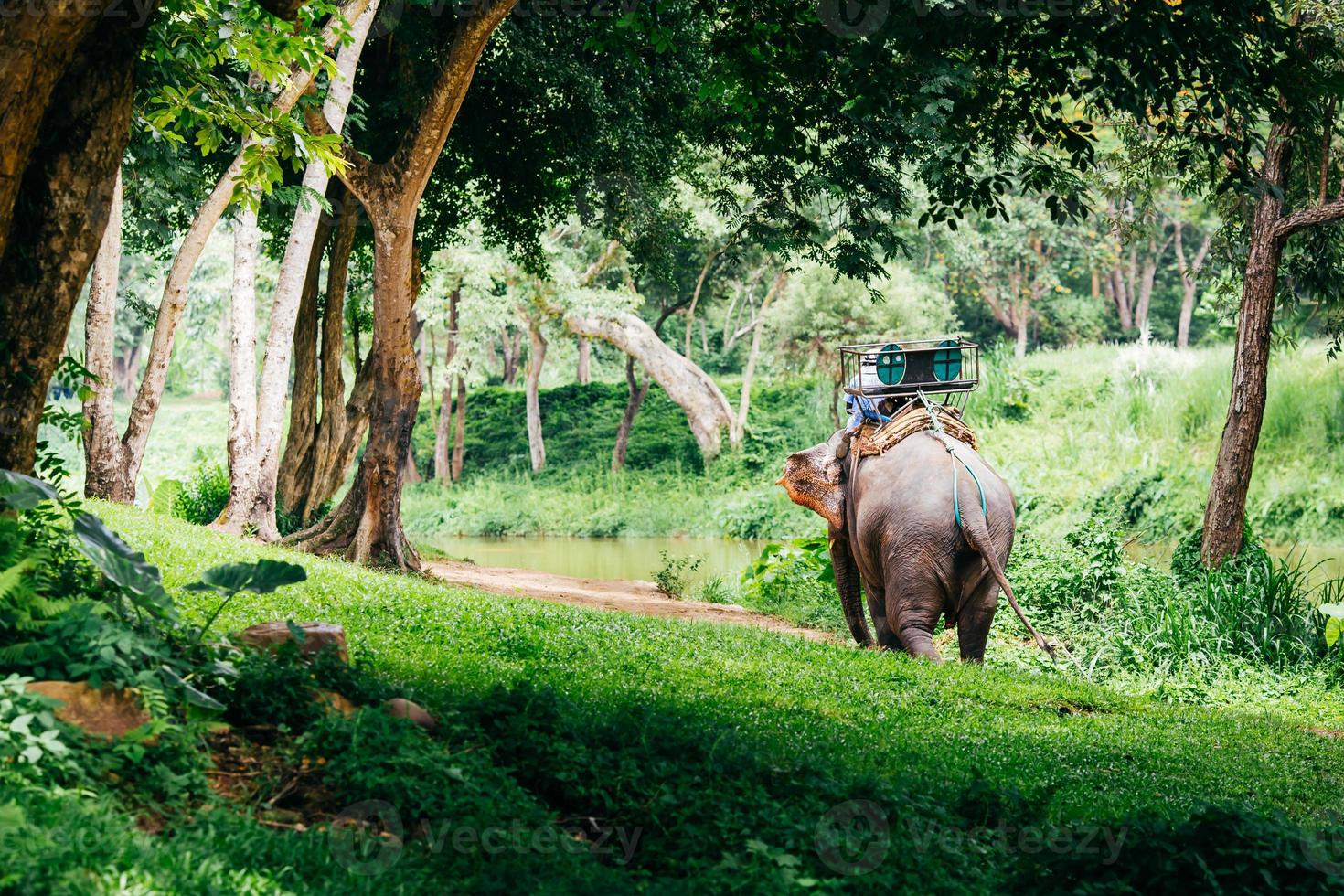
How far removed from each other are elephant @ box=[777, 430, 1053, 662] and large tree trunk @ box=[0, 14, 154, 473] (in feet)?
22.8

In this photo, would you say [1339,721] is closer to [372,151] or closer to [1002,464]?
[372,151]

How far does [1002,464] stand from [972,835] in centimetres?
2263

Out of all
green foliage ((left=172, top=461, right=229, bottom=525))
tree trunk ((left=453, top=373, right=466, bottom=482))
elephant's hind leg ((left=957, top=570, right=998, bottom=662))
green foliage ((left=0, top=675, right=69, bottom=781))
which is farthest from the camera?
tree trunk ((left=453, top=373, right=466, bottom=482))

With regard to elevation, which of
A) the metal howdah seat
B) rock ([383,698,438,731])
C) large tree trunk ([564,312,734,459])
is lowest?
rock ([383,698,438,731])

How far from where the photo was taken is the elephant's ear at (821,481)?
41.2 ft

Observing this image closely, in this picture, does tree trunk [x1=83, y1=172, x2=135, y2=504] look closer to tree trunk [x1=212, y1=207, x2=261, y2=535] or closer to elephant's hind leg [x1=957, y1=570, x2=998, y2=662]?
tree trunk [x1=212, y1=207, x2=261, y2=535]

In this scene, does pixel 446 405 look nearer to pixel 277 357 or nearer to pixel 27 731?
pixel 277 357

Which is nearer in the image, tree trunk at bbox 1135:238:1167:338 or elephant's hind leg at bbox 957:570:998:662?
elephant's hind leg at bbox 957:570:998:662

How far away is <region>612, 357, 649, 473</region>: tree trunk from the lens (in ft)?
118

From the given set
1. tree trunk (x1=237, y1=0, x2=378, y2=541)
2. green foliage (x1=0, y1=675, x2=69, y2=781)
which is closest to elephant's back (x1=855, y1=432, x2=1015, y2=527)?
tree trunk (x1=237, y1=0, x2=378, y2=541)

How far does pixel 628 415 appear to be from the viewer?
36281mm

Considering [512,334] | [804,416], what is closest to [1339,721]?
[804,416]

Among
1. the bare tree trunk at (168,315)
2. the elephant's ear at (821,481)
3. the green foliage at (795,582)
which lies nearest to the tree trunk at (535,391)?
the green foliage at (795,582)

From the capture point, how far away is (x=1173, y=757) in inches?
296
